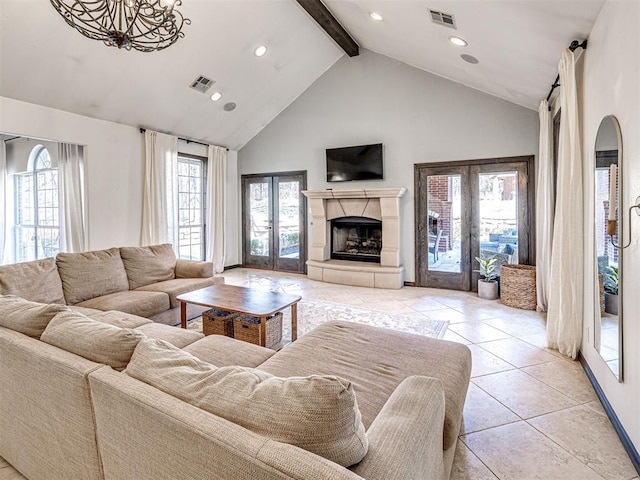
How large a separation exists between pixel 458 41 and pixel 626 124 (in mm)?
2351

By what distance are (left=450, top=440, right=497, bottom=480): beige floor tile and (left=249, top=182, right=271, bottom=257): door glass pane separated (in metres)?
5.83

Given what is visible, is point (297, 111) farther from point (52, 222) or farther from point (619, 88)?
point (619, 88)

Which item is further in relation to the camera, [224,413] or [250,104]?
[250,104]

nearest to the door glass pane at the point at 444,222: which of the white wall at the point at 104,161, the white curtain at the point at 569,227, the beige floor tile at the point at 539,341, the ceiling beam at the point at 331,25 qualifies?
the beige floor tile at the point at 539,341

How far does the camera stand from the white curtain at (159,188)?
5.40 metres

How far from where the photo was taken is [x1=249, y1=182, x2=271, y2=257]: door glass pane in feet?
23.7

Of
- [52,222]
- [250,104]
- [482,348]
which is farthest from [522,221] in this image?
[52,222]

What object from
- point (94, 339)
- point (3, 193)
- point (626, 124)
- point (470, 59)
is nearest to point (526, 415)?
point (626, 124)

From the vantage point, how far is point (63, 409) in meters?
1.28

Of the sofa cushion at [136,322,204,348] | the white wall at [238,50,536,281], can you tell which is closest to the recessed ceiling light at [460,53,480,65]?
the white wall at [238,50,536,281]

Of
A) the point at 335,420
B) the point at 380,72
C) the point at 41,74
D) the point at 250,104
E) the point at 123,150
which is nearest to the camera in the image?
the point at 335,420

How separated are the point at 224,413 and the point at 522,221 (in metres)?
5.08

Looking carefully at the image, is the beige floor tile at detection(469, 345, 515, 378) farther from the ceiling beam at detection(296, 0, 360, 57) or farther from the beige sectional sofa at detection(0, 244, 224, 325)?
the ceiling beam at detection(296, 0, 360, 57)

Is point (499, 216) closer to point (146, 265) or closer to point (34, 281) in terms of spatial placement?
point (146, 265)
